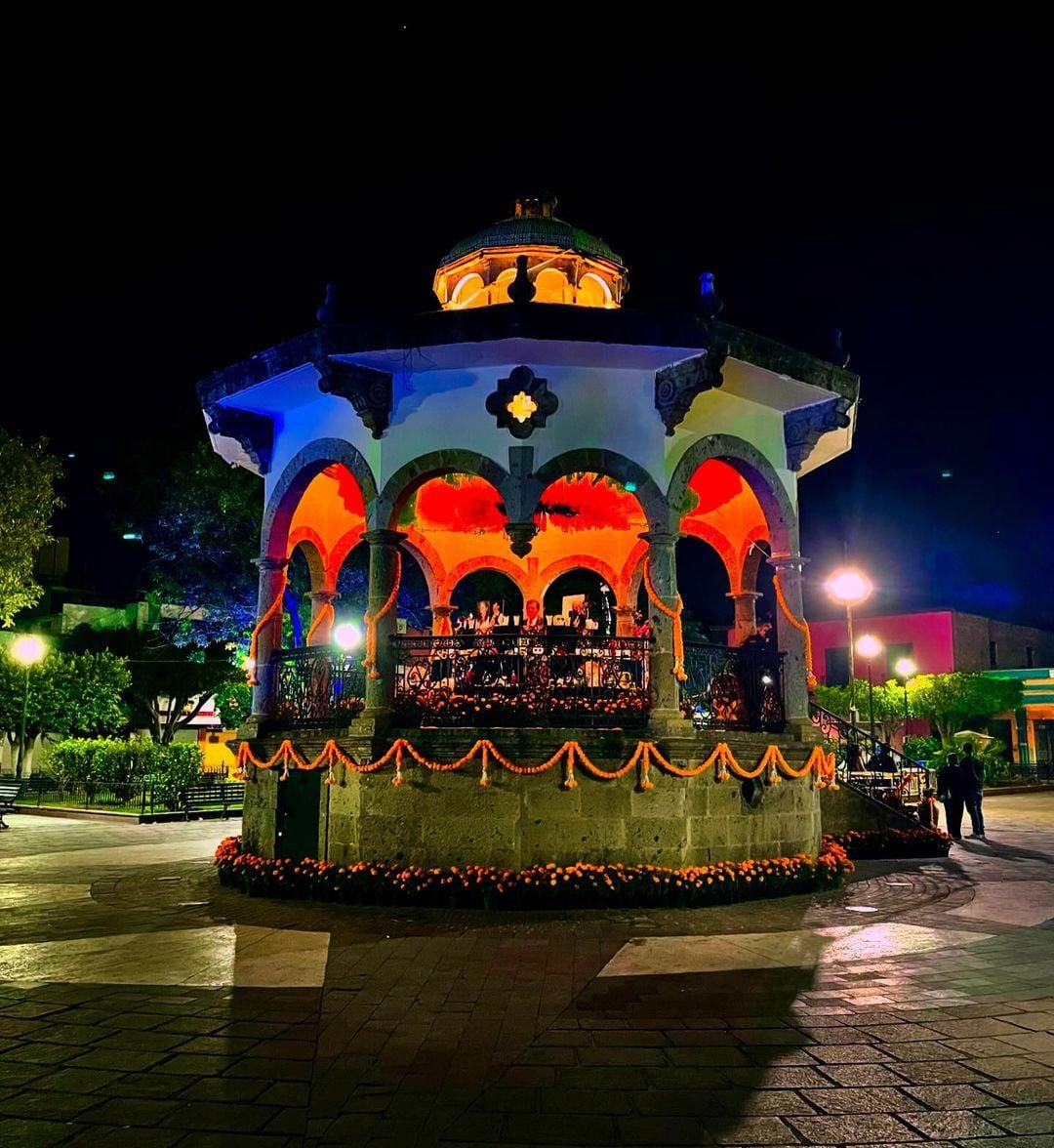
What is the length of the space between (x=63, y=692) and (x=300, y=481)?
22.6 m

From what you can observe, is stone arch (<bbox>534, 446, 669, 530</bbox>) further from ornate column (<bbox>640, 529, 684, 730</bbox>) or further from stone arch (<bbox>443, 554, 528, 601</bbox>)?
stone arch (<bbox>443, 554, 528, 601</bbox>)

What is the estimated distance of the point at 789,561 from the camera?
41.8ft

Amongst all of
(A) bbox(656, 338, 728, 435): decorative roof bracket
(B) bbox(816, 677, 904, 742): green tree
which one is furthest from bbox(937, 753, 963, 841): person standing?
(B) bbox(816, 677, 904, 742): green tree

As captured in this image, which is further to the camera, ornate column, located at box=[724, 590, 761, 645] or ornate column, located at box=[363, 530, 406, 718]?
ornate column, located at box=[724, 590, 761, 645]

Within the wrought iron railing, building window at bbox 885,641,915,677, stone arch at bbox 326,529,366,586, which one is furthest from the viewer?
building window at bbox 885,641,915,677

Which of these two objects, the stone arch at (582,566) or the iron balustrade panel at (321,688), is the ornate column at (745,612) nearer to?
the stone arch at (582,566)

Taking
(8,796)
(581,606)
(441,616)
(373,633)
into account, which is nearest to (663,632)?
(373,633)

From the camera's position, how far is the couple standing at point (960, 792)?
1761 centimetres

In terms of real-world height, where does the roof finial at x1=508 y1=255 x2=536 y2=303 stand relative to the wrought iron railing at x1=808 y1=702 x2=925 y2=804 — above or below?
above

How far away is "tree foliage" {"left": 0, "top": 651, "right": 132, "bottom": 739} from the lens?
30.5m

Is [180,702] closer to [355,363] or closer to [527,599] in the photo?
[527,599]

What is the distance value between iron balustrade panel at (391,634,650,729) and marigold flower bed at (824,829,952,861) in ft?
19.6

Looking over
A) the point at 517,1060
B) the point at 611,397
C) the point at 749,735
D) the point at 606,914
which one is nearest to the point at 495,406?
the point at 611,397

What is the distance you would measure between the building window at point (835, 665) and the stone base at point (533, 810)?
145 ft
